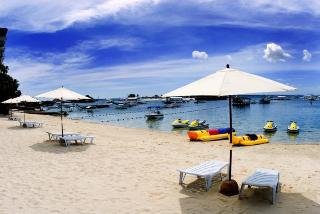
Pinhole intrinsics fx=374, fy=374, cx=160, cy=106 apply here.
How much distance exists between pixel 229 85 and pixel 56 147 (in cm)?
1102

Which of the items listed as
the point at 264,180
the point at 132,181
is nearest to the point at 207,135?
the point at 132,181

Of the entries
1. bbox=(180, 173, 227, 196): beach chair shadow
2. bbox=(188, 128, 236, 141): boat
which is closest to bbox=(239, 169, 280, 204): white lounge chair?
bbox=(180, 173, 227, 196): beach chair shadow

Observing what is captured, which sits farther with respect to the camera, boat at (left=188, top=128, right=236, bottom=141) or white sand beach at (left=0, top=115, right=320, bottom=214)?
boat at (left=188, top=128, right=236, bottom=141)

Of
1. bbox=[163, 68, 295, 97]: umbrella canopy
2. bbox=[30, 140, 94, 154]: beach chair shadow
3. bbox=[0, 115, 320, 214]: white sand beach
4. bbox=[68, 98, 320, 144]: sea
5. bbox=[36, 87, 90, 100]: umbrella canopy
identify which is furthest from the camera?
bbox=[68, 98, 320, 144]: sea

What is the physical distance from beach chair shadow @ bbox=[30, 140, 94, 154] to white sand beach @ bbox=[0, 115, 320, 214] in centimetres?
4

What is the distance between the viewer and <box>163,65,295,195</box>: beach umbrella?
26.4 feet

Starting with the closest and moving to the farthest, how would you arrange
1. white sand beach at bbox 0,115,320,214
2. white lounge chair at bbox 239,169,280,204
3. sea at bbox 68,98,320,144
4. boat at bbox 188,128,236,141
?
white sand beach at bbox 0,115,320,214
white lounge chair at bbox 239,169,280,204
boat at bbox 188,128,236,141
sea at bbox 68,98,320,144

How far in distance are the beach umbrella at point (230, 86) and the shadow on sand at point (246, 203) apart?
16.2 inches

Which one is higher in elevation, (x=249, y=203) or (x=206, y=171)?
(x=206, y=171)

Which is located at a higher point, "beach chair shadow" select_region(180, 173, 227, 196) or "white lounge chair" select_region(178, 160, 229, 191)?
"white lounge chair" select_region(178, 160, 229, 191)

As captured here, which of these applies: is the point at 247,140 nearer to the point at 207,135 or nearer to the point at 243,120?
the point at 207,135

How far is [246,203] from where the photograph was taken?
858 centimetres

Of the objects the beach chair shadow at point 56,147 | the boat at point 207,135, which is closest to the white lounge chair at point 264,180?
the beach chair shadow at point 56,147

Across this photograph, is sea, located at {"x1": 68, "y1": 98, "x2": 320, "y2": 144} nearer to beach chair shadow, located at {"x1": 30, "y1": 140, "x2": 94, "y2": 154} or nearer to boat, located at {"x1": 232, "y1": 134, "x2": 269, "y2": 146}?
boat, located at {"x1": 232, "y1": 134, "x2": 269, "y2": 146}
